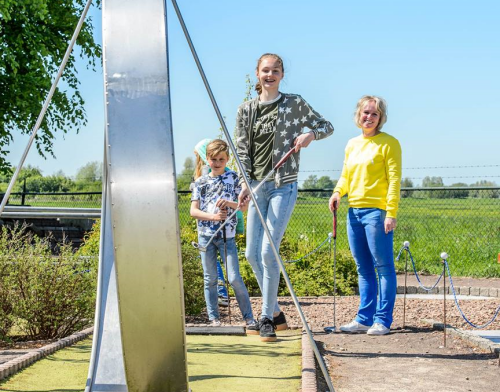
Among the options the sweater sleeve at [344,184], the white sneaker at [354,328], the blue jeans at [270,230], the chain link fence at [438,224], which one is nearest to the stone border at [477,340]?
the white sneaker at [354,328]

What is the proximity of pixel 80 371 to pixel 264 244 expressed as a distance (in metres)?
1.60

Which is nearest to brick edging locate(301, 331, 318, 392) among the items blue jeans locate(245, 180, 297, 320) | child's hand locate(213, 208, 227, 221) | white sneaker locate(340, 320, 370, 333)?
blue jeans locate(245, 180, 297, 320)

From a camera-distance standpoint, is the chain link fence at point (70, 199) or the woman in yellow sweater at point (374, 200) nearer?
the woman in yellow sweater at point (374, 200)

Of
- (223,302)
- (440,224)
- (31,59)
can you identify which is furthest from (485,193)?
(31,59)

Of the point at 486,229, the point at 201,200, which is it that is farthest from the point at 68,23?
the point at 201,200

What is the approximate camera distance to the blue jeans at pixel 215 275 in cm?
629

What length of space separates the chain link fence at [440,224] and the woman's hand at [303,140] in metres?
6.68

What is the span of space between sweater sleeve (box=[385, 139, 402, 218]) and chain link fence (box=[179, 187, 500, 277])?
609 cm

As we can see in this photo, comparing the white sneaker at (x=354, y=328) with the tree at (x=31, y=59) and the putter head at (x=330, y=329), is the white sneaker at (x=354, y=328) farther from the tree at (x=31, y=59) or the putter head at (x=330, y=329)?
the tree at (x=31, y=59)

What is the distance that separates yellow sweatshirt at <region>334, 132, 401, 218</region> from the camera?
5.84 meters

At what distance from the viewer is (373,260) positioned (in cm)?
604

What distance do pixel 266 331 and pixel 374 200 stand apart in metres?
1.38

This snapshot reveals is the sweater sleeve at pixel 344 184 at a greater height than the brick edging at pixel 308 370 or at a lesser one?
greater

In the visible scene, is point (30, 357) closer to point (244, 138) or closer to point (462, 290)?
point (244, 138)
